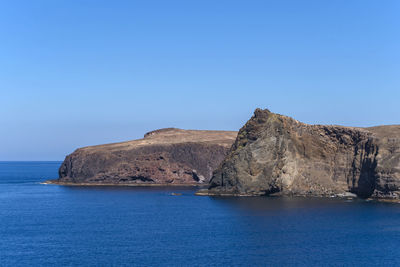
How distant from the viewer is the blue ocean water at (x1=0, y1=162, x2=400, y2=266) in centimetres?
7412

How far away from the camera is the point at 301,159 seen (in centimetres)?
15162

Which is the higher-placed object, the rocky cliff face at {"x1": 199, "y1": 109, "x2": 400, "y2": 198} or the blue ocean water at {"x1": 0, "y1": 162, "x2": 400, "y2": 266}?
the rocky cliff face at {"x1": 199, "y1": 109, "x2": 400, "y2": 198}

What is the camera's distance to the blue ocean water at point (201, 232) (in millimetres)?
74125

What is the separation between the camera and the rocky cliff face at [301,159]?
146 meters

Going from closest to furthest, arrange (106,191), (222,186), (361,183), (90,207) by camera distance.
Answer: (90,207) → (361,183) → (222,186) → (106,191)

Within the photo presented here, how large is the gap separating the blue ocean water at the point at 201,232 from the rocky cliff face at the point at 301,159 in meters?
9.56

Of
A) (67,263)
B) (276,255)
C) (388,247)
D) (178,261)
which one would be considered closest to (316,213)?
(388,247)

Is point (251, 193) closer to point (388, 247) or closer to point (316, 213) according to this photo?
point (316, 213)

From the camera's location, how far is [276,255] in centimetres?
7556

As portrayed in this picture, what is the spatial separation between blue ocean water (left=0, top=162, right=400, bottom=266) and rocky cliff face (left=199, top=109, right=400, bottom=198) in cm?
956

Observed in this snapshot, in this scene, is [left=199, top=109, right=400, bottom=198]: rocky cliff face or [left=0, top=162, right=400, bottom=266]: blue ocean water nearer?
[left=0, top=162, right=400, bottom=266]: blue ocean water

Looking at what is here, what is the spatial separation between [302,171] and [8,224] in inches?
3143

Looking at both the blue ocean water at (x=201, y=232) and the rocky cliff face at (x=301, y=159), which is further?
the rocky cliff face at (x=301, y=159)

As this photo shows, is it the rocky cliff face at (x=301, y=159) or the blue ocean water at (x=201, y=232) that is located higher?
the rocky cliff face at (x=301, y=159)
